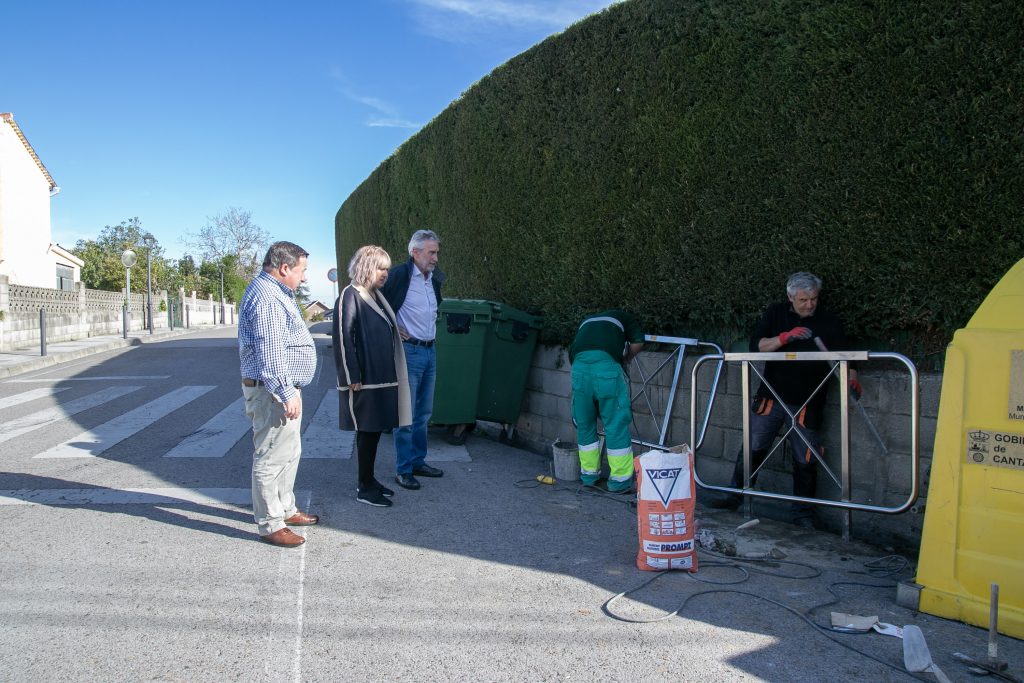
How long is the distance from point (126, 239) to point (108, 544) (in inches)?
2595

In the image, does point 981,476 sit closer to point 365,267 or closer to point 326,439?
point 365,267

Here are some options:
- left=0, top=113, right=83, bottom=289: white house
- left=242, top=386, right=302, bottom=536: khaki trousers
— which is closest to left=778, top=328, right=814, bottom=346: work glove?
left=242, top=386, right=302, bottom=536: khaki trousers

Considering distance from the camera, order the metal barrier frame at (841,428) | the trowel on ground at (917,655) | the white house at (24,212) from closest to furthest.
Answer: the trowel on ground at (917,655) → the metal barrier frame at (841,428) → the white house at (24,212)

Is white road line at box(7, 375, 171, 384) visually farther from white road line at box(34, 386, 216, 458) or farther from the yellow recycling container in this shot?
the yellow recycling container

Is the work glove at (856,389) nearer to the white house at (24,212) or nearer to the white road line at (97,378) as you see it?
the white road line at (97,378)

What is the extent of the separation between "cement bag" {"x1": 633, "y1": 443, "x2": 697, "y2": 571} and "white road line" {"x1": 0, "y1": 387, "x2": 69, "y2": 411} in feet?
28.7

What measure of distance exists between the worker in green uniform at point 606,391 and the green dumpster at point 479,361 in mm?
1555

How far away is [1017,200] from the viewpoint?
3643 mm

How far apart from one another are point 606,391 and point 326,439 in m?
3.24

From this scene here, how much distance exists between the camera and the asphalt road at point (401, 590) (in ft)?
9.32

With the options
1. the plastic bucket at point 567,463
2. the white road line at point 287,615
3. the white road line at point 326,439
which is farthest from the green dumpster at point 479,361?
the white road line at point 287,615

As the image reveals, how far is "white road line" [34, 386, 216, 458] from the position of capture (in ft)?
21.5

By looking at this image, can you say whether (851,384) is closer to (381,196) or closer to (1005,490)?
(1005,490)

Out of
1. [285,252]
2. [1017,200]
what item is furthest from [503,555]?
[1017,200]
